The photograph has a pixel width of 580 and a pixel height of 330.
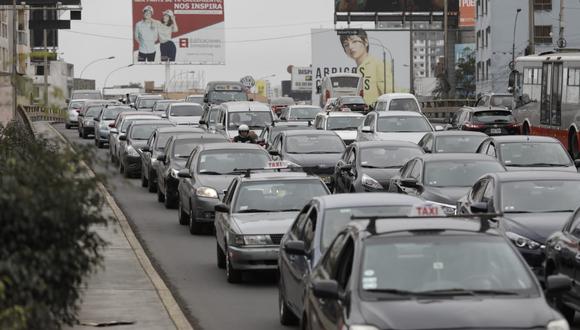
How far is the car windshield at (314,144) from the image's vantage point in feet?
106

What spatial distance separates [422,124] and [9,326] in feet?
105

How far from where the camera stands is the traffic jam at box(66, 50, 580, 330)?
9.82m

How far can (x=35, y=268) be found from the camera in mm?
8789

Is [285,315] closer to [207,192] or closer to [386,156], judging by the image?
[207,192]

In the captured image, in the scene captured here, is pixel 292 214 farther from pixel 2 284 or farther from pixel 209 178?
pixel 2 284

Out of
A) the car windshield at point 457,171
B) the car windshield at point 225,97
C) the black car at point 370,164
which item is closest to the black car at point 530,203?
the car windshield at point 457,171

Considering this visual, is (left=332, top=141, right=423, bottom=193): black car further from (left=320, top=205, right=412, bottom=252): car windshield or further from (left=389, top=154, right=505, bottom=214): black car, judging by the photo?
(left=320, top=205, right=412, bottom=252): car windshield

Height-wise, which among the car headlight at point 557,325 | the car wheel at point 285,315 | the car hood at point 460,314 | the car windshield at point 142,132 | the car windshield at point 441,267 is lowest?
the car wheel at point 285,315

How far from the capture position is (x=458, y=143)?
3170cm

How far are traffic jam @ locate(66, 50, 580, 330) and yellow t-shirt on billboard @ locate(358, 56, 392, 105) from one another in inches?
4253

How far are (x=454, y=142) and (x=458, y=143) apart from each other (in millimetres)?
99

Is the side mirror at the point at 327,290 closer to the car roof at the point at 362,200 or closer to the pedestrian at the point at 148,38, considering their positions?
the car roof at the point at 362,200

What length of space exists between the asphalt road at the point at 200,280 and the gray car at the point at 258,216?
34 cm

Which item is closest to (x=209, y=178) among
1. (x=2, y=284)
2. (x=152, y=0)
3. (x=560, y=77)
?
(x=2, y=284)
